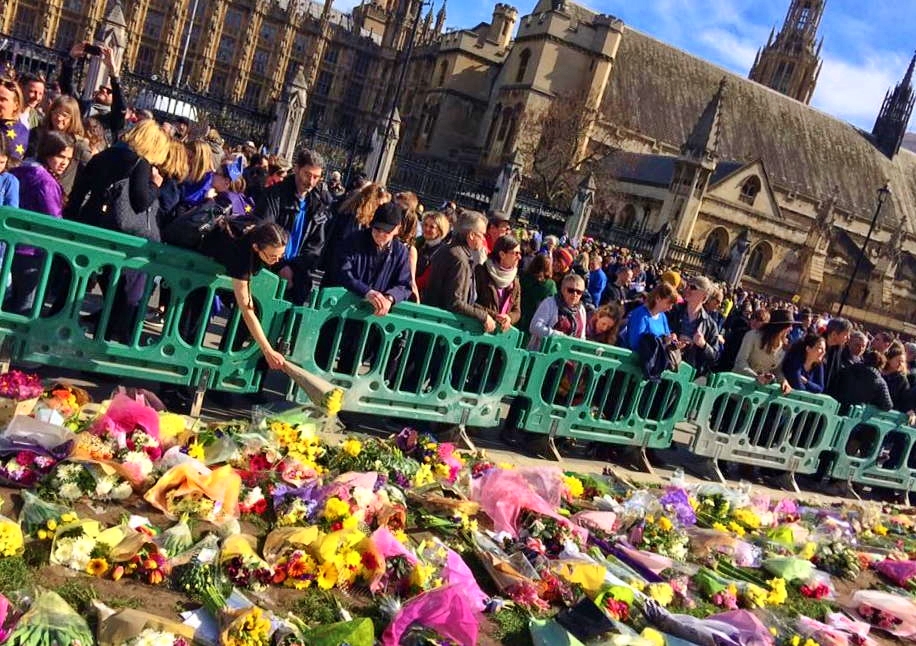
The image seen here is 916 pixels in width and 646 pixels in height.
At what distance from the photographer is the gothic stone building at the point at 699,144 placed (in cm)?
4819

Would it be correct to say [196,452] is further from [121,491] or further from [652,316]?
[652,316]

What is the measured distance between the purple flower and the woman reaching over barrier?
331cm

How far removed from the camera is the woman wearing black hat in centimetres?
882

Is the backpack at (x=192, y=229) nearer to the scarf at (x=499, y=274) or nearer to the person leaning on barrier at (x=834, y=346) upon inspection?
the scarf at (x=499, y=274)

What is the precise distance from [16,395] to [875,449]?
9.55m

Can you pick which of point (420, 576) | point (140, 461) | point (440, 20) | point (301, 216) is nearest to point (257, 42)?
Result: point (440, 20)

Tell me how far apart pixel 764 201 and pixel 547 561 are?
49784mm

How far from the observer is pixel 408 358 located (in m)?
6.90

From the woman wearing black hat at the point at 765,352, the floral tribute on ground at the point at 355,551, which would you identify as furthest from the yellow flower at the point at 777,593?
the woman wearing black hat at the point at 765,352

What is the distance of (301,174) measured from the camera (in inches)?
273

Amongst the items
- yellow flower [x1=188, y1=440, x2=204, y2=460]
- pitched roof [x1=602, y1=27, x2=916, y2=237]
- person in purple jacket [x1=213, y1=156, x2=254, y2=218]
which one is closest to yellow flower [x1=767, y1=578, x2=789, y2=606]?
yellow flower [x1=188, y1=440, x2=204, y2=460]

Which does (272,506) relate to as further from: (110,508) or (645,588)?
(645,588)

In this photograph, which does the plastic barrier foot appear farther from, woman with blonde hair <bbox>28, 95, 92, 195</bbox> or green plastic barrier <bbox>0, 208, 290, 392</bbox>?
woman with blonde hair <bbox>28, 95, 92, 195</bbox>

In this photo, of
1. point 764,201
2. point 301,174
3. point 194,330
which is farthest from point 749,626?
point 764,201
